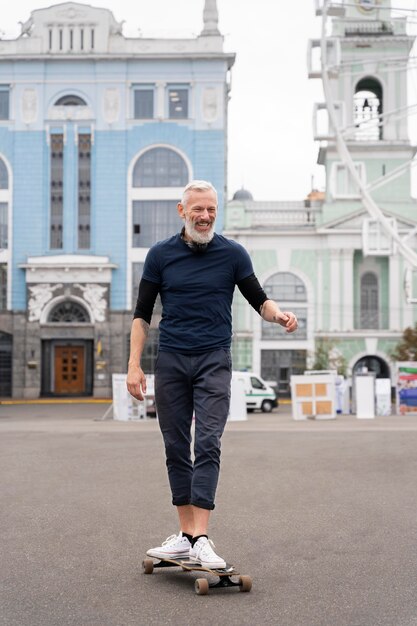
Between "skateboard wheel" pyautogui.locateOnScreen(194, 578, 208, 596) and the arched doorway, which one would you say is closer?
"skateboard wheel" pyautogui.locateOnScreen(194, 578, 208, 596)

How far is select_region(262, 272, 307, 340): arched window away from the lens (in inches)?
2221

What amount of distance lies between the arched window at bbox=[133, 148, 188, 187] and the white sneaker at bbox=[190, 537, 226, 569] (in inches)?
2051

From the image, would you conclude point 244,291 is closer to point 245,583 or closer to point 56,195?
point 245,583

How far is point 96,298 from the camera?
55.9m

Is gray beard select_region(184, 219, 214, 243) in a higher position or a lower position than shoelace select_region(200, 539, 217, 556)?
higher

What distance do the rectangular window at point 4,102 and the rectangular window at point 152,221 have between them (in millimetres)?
8854

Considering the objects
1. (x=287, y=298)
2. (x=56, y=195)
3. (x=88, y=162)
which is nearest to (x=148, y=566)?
(x=287, y=298)

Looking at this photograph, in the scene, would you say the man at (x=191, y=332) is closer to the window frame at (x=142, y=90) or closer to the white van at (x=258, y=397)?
the white van at (x=258, y=397)

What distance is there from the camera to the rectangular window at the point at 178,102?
57062mm

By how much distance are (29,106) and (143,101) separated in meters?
6.31

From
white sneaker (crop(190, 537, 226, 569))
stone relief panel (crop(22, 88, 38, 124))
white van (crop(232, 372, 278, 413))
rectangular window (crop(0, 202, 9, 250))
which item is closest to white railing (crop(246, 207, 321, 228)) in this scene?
stone relief panel (crop(22, 88, 38, 124))

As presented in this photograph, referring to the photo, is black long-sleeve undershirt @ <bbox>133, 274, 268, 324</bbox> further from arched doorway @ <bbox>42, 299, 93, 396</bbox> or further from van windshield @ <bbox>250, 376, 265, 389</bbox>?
arched doorway @ <bbox>42, 299, 93, 396</bbox>

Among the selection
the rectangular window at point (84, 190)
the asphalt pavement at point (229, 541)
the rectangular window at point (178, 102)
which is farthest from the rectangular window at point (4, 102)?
the asphalt pavement at point (229, 541)

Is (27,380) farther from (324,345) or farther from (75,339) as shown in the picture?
(324,345)
